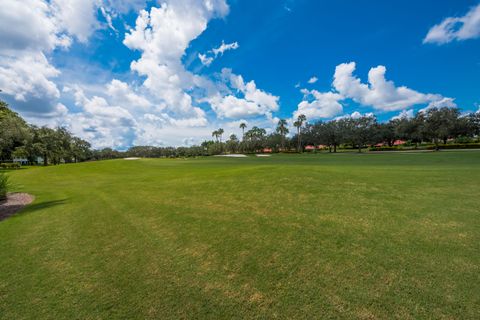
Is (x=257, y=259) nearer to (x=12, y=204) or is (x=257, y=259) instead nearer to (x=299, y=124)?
(x=12, y=204)

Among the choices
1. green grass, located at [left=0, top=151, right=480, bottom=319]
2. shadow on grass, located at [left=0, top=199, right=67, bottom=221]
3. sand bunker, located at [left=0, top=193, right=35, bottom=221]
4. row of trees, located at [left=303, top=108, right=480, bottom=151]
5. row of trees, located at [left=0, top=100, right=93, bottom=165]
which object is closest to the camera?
green grass, located at [left=0, top=151, right=480, bottom=319]

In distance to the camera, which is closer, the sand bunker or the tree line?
the sand bunker

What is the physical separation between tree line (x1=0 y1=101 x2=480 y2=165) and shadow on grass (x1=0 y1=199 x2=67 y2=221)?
17.0 ft

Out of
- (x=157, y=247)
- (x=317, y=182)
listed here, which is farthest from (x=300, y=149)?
(x=157, y=247)

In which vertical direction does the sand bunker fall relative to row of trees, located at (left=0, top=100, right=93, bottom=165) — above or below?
below

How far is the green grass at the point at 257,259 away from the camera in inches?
127

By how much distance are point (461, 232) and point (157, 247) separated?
26.0ft

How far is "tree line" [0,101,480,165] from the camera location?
4903cm

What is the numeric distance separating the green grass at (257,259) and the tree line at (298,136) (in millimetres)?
11261

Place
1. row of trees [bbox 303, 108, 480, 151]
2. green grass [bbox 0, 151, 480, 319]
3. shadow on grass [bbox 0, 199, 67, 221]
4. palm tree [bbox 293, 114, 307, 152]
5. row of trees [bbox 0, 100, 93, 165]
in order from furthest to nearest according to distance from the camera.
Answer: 1. palm tree [bbox 293, 114, 307, 152]
2. row of trees [bbox 303, 108, 480, 151]
3. row of trees [bbox 0, 100, 93, 165]
4. shadow on grass [bbox 0, 199, 67, 221]
5. green grass [bbox 0, 151, 480, 319]

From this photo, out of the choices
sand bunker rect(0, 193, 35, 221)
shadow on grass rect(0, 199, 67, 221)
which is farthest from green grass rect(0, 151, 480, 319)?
sand bunker rect(0, 193, 35, 221)

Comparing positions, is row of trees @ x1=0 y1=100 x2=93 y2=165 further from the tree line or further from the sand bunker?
the sand bunker

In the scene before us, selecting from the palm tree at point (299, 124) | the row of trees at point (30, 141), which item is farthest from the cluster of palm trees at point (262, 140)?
the row of trees at point (30, 141)

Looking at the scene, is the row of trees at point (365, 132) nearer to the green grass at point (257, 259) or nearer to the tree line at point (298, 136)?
the tree line at point (298, 136)
